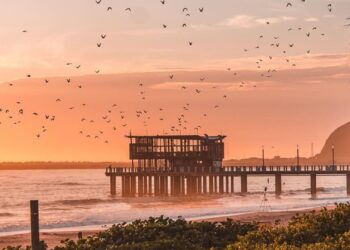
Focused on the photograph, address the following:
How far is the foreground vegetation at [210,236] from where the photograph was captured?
15602 millimetres

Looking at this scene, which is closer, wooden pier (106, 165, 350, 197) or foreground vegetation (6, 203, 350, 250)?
foreground vegetation (6, 203, 350, 250)

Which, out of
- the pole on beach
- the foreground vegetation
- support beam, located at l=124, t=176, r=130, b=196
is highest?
the pole on beach

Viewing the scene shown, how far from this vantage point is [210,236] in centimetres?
1680

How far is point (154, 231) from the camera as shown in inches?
663

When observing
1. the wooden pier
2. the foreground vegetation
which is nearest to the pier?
the wooden pier

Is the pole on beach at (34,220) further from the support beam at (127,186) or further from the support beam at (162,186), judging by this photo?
the support beam at (127,186)

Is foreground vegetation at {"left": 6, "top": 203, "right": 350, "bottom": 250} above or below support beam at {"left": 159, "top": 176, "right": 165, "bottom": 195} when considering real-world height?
above

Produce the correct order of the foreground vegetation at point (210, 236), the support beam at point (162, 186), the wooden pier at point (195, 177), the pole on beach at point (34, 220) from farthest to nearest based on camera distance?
the support beam at point (162, 186) → the wooden pier at point (195, 177) → the foreground vegetation at point (210, 236) → the pole on beach at point (34, 220)

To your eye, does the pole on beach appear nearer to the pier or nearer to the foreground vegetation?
the foreground vegetation

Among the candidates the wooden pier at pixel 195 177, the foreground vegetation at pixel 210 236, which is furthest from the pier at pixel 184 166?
the foreground vegetation at pixel 210 236

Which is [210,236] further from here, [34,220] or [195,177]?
[195,177]

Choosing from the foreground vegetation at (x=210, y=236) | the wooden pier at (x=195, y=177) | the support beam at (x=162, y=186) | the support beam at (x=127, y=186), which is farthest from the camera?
the support beam at (x=127, y=186)

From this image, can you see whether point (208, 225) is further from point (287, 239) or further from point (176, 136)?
point (176, 136)

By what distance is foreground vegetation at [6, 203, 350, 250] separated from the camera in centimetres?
1560
